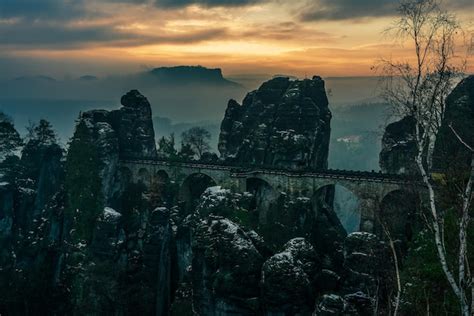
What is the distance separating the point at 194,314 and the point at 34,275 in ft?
101

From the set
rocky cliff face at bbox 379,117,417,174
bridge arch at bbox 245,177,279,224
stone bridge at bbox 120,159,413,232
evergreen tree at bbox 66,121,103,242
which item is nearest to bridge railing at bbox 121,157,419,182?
stone bridge at bbox 120,159,413,232

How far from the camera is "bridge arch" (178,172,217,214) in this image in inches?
2758

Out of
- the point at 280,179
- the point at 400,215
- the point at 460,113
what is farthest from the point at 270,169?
the point at 460,113

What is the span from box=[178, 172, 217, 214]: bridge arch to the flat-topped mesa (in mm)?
6121

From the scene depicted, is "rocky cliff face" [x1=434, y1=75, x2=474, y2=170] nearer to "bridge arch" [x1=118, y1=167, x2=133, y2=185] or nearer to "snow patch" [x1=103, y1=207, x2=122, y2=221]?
"snow patch" [x1=103, y1=207, x2=122, y2=221]

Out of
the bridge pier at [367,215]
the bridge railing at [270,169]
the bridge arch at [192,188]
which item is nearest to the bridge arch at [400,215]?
the bridge pier at [367,215]

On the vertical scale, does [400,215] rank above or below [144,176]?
above

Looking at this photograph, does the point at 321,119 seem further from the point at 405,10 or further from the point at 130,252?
the point at 405,10

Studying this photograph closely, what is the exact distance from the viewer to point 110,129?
7162 centimetres

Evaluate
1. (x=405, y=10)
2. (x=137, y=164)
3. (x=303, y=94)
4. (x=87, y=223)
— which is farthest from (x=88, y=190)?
(x=405, y=10)

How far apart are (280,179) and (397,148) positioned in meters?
16.7

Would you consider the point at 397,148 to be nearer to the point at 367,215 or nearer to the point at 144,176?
the point at 367,215

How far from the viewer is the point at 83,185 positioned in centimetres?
6538

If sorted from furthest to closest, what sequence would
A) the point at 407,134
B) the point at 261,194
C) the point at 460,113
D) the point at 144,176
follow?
the point at 144,176 < the point at 261,194 < the point at 407,134 < the point at 460,113
